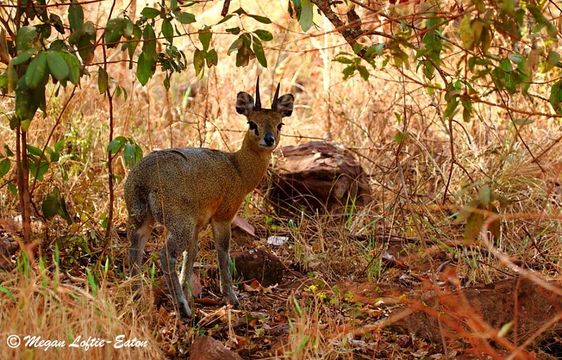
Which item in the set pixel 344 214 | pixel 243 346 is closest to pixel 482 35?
pixel 243 346

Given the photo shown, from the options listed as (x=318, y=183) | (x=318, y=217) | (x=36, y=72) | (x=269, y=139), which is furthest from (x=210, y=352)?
(x=318, y=183)

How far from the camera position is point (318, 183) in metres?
7.85

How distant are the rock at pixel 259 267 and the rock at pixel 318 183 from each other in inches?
50.3

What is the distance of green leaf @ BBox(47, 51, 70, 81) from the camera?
4070mm

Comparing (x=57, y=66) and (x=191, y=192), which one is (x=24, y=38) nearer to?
(x=57, y=66)

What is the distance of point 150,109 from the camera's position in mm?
9461

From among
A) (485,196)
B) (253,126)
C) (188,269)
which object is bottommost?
(188,269)

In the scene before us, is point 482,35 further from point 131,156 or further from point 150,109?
point 150,109

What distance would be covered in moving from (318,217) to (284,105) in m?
1.16

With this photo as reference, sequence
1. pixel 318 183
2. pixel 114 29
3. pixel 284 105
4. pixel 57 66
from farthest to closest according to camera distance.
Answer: pixel 318 183, pixel 284 105, pixel 114 29, pixel 57 66

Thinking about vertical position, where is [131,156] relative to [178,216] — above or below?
above

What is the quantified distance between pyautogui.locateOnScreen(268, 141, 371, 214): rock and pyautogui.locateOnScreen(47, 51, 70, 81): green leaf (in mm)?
3880

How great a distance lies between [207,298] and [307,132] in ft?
12.7

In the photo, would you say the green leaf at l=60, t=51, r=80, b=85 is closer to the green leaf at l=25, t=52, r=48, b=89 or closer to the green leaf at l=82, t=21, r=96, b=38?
the green leaf at l=25, t=52, r=48, b=89
